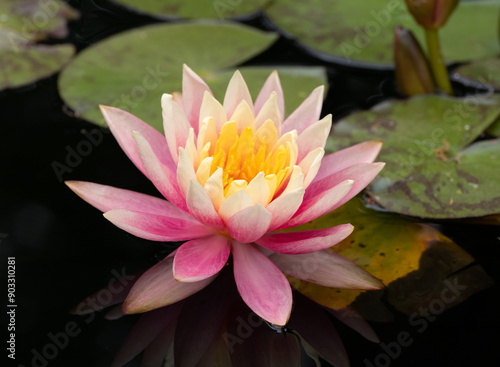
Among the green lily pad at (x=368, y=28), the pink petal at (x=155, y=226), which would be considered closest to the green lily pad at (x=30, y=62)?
the green lily pad at (x=368, y=28)

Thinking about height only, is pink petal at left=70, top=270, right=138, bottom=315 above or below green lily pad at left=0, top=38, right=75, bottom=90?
below

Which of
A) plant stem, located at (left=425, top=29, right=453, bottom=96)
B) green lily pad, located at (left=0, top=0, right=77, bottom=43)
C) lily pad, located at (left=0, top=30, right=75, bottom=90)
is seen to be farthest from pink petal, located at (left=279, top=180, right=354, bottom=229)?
green lily pad, located at (left=0, top=0, right=77, bottom=43)

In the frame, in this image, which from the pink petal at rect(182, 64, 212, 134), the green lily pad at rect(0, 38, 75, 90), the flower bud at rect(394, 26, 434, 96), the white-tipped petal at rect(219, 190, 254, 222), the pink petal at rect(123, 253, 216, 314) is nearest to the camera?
the white-tipped petal at rect(219, 190, 254, 222)

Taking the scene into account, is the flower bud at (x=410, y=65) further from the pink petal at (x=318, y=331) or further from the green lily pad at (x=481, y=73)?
the pink petal at (x=318, y=331)

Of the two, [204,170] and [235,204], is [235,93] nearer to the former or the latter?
[204,170]

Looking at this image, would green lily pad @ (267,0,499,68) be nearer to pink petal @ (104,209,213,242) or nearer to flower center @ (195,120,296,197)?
flower center @ (195,120,296,197)
